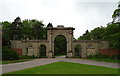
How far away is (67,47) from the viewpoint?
45.3m

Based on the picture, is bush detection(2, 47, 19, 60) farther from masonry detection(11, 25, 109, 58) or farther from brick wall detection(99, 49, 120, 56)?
brick wall detection(99, 49, 120, 56)

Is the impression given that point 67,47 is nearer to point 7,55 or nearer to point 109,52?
point 109,52

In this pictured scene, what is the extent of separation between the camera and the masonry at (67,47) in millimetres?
44750

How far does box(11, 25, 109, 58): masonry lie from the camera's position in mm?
44750

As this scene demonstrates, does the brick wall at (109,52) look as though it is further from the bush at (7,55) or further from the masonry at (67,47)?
the bush at (7,55)

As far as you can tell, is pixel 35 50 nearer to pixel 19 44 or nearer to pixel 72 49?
pixel 19 44

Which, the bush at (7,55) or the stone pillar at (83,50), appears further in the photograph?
the stone pillar at (83,50)

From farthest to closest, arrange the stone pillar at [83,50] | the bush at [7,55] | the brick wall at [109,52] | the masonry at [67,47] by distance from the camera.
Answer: the stone pillar at [83,50] < the masonry at [67,47] < the brick wall at [109,52] < the bush at [7,55]

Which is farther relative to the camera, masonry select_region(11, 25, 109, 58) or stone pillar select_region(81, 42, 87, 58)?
stone pillar select_region(81, 42, 87, 58)

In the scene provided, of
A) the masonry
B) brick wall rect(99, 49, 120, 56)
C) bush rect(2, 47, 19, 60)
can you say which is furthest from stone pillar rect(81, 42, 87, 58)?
bush rect(2, 47, 19, 60)

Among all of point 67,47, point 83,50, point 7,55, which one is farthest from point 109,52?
point 7,55

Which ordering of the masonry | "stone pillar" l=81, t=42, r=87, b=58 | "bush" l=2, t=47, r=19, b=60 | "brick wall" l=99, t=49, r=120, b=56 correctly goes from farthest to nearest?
"stone pillar" l=81, t=42, r=87, b=58 → the masonry → "brick wall" l=99, t=49, r=120, b=56 → "bush" l=2, t=47, r=19, b=60

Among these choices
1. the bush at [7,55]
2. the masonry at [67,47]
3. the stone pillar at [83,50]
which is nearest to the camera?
the bush at [7,55]

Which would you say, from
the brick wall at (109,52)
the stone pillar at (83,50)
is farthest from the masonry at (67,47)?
the brick wall at (109,52)
